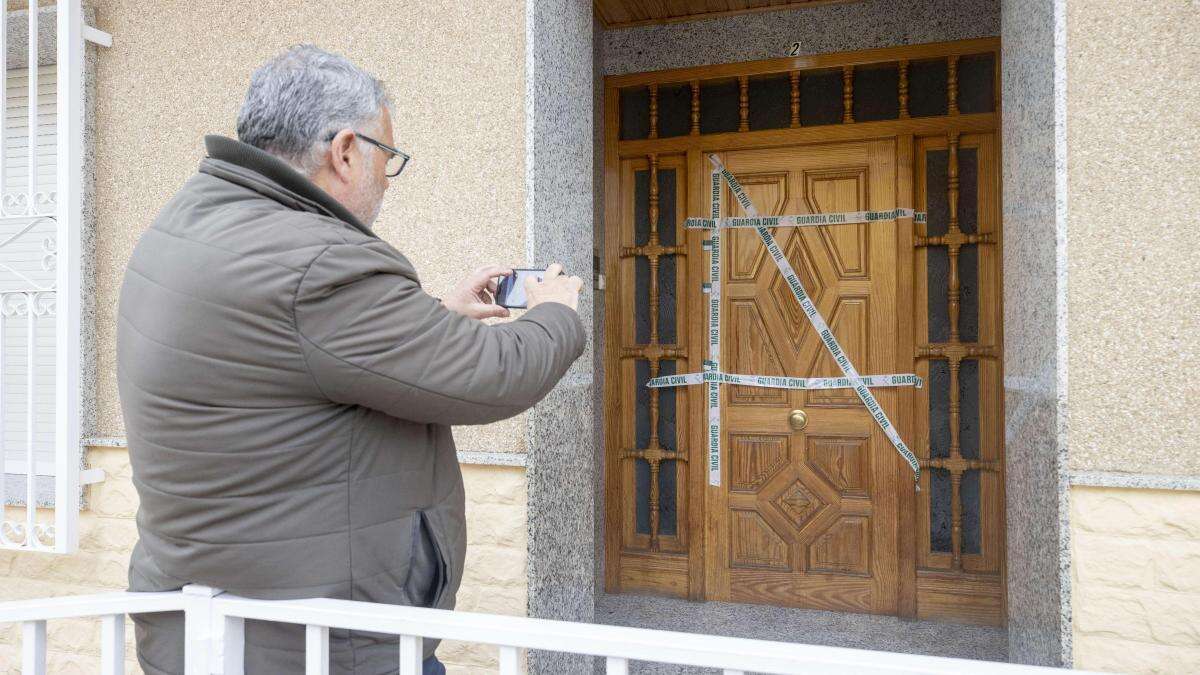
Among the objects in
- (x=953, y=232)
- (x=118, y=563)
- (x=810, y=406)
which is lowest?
(x=118, y=563)

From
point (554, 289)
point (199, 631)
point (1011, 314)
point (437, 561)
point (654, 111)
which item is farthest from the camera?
point (654, 111)

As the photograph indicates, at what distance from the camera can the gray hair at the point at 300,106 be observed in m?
1.27

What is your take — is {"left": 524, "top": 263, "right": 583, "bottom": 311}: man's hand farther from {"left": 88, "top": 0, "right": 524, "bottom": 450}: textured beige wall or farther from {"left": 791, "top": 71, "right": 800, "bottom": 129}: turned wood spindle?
{"left": 791, "top": 71, "right": 800, "bottom": 129}: turned wood spindle

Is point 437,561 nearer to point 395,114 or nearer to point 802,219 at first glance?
point 395,114

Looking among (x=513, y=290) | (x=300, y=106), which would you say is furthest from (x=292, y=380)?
(x=513, y=290)

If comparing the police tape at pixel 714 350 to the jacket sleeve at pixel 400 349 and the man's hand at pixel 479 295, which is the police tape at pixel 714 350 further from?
the jacket sleeve at pixel 400 349

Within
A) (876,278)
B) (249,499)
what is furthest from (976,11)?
(249,499)

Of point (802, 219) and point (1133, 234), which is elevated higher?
point (802, 219)

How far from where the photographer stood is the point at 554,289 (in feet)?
4.74

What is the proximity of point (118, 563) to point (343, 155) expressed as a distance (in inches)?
90.8

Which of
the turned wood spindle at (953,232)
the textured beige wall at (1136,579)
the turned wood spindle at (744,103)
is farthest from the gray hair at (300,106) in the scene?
the turned wood spindle at (953,232)

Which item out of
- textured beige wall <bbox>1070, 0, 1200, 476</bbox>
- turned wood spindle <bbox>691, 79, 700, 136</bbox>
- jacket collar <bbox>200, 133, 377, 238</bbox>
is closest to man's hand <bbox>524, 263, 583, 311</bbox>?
jacket collar <bbox>200, 133, 377, 238</bbox>

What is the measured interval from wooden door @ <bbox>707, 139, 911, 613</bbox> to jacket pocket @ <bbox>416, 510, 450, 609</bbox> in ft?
8.40

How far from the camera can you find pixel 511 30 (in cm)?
232
